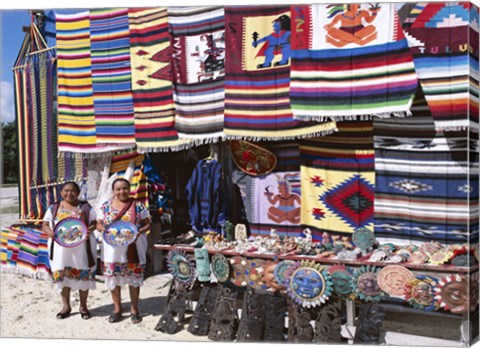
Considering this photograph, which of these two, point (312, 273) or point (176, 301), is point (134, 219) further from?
point (312, 273)

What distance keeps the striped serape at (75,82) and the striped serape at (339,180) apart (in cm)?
231

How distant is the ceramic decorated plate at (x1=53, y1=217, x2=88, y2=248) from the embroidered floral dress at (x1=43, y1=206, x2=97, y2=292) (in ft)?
0.16

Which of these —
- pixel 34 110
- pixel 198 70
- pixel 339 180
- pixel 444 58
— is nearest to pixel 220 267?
pixel 339 180

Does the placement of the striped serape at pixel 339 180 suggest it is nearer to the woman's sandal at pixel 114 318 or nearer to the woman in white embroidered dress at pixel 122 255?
the woman in white embroidered dress at pixel 122 255

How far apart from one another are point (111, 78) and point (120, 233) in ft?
5.30

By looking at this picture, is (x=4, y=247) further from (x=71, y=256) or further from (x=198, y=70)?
(x=198, y=70)

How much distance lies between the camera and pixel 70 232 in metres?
5.50

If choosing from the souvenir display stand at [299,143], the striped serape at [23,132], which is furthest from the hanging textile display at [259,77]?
the striped serape at [23,132]

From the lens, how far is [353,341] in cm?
476

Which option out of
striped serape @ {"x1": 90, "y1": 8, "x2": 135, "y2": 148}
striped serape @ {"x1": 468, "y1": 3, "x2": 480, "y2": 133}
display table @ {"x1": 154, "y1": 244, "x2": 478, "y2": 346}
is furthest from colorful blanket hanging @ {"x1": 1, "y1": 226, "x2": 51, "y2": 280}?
striped serape @ {"x1": 468, "y1": 3, "x2": 480, "y2": 133}

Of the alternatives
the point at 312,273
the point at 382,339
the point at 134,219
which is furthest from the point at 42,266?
the point at 382,339

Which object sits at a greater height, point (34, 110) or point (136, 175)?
point (34, 110)

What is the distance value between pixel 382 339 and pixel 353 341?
0.88ft

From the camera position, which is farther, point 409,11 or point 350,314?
point 350,314
